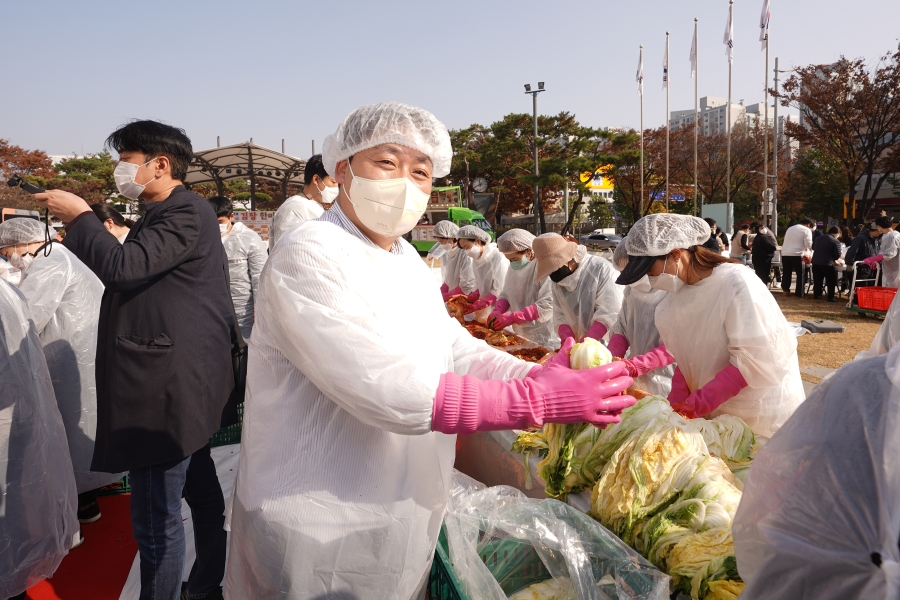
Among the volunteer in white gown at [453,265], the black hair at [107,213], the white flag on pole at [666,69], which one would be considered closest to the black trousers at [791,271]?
the volunteer in white gown at [453,265]

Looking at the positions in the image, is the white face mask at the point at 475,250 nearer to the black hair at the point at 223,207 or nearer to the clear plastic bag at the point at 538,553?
the black hair at the point at 223,207

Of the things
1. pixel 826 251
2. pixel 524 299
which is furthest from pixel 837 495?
pixel 826 251

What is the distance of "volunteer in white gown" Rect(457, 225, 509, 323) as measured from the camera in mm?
7465

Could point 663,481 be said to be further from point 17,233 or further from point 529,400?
point 17,233

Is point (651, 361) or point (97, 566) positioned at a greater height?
point (651, 361)

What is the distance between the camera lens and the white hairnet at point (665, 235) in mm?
2873

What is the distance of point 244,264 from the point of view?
5.95 m

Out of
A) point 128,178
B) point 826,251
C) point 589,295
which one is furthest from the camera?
point 826,251

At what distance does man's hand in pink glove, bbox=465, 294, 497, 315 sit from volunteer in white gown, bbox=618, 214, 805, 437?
4.28m

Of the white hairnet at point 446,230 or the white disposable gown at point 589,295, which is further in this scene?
the white hairnet at point 446,230

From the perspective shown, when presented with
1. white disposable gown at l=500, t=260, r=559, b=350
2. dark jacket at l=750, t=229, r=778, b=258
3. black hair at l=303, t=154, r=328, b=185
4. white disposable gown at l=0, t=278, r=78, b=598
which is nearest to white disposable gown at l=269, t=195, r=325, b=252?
black hair at l=303, t=154, r=328, b=185

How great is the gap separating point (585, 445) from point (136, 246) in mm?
1790

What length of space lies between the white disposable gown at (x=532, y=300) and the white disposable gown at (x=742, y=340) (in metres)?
2.98

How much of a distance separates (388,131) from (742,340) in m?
1.89
